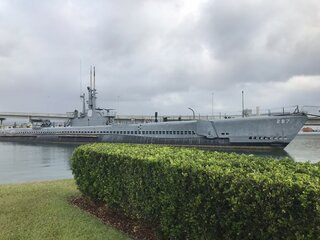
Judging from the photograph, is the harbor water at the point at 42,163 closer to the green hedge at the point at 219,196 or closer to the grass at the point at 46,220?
the grass at the point at 46,220

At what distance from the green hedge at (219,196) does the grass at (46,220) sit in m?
0.75

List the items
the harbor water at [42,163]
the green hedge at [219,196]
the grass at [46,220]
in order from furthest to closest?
the harbor water at [42,163]
the grass at [46,220]
the green hedge at [219,196]

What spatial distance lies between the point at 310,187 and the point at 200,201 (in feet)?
4.91

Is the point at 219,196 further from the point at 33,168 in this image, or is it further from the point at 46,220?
the point at 33,168

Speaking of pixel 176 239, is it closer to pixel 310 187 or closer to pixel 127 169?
pixel 127 169

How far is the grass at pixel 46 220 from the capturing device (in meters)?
6.23

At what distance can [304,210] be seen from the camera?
3.54m

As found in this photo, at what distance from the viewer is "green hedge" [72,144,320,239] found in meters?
3.67

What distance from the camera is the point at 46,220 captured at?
708cm

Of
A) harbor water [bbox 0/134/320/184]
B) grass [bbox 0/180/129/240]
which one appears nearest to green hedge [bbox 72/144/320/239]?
grass [bbox 0/180/129/240]

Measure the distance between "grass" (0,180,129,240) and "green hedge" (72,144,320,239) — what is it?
2.47 feet

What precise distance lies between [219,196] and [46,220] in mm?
4255

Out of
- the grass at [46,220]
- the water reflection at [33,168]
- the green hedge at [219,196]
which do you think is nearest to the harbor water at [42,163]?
the water reflection at [33,168]

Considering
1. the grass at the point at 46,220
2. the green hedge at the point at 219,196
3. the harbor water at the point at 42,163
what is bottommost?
the harbor water at the point at 42,163
